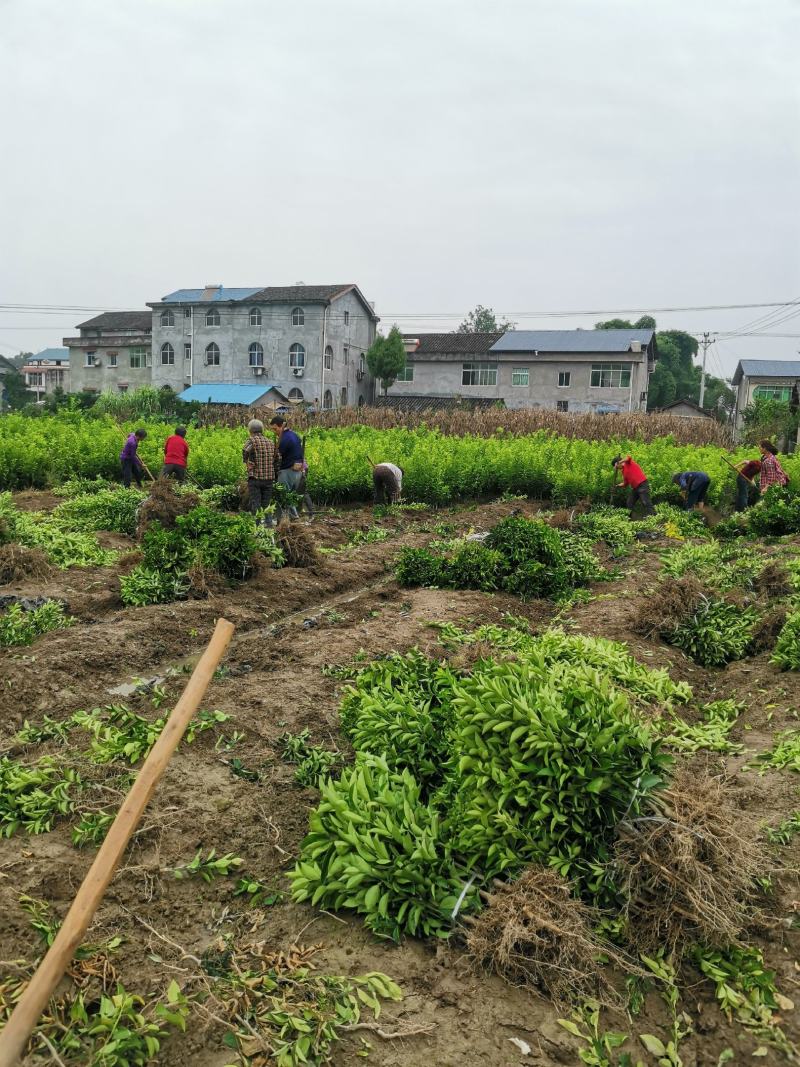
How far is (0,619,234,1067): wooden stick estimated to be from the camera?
7.66 feet

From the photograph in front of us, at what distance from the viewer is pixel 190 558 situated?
30.3 ft

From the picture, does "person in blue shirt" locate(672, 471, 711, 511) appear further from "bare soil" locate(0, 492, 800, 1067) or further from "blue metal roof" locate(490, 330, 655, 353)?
"blue metal roof" locate(490, 330, 655, 353)

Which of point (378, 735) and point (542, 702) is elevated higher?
point (542, 702)

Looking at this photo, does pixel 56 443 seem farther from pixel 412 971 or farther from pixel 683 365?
pixel 683 365

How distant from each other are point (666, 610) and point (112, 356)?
55692mm

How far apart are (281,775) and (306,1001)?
6.24 ft

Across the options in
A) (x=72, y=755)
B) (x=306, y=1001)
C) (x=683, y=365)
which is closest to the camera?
(x=306, y=1001)

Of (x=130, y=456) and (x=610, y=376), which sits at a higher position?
(x=610, y=376)

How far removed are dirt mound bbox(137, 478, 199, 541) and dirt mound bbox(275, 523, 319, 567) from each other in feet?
7.64

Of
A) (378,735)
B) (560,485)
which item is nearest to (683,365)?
(560,485)

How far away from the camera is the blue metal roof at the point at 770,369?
5166cm

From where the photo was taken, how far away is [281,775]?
4961mm

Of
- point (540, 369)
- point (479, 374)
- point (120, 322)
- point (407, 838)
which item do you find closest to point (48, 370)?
point (120, 322)

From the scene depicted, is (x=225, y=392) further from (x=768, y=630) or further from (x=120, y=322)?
(x=768, y=630)
